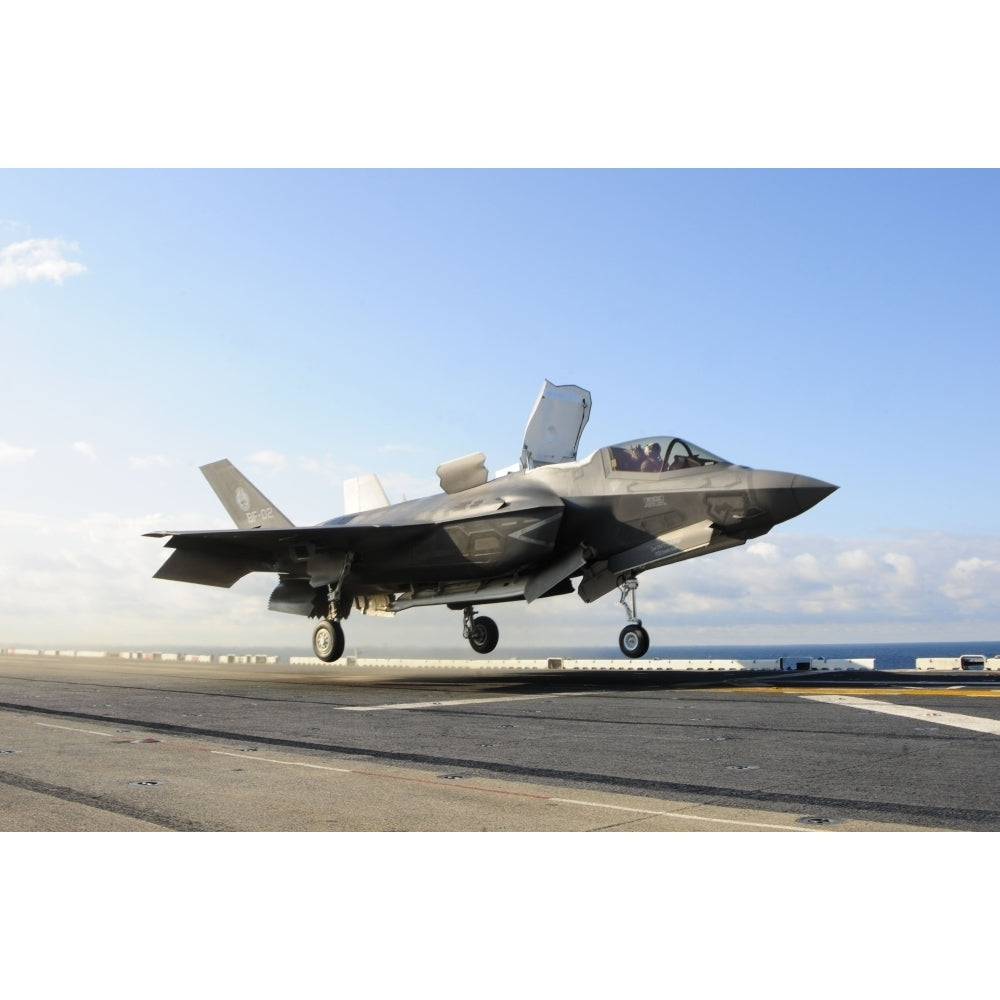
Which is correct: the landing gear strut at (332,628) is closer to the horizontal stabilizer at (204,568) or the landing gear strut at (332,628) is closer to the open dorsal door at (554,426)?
the horizontal stabilizer at (204,568)

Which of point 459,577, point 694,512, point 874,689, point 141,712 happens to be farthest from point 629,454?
point 141,712

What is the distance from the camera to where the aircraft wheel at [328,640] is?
2134 centimetres

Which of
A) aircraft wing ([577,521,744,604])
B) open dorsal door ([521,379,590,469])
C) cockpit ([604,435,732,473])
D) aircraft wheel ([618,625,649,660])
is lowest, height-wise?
aircraft wheel ([618,625,649,660])

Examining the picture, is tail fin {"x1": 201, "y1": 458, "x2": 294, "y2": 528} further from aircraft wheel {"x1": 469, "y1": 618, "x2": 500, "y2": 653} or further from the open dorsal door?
the open dorsal door

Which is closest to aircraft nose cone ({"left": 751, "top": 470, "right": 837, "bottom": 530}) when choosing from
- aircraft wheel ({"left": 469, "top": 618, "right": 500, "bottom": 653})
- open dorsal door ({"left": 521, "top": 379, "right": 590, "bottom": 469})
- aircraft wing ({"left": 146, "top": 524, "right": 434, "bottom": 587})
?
open dorsal door ({"left": 521, "top": 379, "right": 590, "bottom": 469})

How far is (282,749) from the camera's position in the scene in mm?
8328

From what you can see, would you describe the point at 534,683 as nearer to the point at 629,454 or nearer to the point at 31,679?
the point at 629,454

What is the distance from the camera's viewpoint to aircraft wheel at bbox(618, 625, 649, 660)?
671 inches

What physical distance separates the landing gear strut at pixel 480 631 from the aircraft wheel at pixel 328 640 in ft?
10.4

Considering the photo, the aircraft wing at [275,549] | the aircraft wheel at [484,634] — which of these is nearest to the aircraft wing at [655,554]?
the aircraft wing at [275,549]

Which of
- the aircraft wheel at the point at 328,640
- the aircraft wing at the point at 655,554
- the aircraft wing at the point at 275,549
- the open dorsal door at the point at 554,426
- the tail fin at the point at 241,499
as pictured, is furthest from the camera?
the tail fin at the point at 241,499

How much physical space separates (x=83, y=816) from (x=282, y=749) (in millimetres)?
A: 2991

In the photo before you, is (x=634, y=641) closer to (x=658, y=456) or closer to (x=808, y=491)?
(x=658, y=456)

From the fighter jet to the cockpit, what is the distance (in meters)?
0.02
